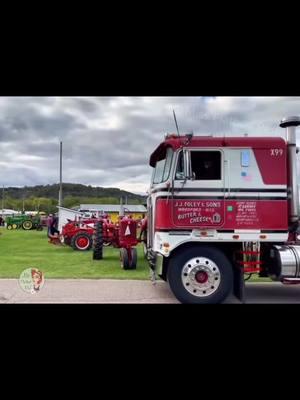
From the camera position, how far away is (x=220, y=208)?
6512 millimetres

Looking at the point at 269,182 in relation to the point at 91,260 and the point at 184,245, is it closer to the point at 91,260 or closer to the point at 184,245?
the point at 184,245

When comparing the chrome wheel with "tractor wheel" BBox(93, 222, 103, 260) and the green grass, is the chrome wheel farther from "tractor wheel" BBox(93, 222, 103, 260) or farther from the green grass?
"tractor wheel" BBox(93, 222, 103, 260)

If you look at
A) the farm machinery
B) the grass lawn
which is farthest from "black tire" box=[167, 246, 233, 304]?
the farm machinery

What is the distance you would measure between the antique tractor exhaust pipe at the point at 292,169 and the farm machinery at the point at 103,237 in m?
4.27

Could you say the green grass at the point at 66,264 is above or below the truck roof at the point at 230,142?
below

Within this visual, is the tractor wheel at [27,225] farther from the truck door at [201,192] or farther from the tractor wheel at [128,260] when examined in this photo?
the truck door at [201,192]

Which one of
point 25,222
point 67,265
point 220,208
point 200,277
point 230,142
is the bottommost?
point 67,265

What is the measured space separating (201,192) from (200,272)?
127cm

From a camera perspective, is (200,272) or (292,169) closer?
(200,272)

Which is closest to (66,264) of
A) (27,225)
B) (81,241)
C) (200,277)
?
(81,241)

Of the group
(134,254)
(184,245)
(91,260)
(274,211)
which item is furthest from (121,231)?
(274,211)

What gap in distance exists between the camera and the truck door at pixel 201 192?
21.2 ft

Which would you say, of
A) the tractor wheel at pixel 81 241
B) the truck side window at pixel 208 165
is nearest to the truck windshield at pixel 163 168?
the truck side window at pixel 208 165

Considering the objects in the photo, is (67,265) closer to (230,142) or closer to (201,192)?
(201,192)
